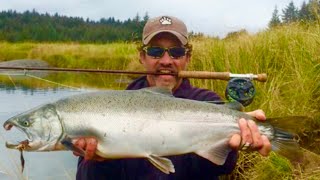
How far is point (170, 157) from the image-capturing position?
3322 millimetres

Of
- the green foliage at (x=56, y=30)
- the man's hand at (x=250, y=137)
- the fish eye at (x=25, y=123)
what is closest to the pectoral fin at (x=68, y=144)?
the fish eye at (x=25, y=123)

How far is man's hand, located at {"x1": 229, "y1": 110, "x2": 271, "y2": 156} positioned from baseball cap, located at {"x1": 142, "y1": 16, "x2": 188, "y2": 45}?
39.8 inches

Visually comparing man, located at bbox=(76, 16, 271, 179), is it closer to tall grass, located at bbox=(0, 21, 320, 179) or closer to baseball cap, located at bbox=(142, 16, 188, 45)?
baseball cap, located at bbox=(142, 16, 188, 45)

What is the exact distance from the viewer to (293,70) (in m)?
6.18

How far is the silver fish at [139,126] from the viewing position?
2787 millimetres

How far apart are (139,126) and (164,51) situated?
3.31ft

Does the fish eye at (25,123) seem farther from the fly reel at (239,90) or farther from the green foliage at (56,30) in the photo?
the green foliage at (56,30)

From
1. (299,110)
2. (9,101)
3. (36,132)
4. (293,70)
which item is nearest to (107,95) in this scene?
(36,132)

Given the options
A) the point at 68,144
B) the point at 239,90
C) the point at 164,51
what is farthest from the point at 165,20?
the point at 68,144

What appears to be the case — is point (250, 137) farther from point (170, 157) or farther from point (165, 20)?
point (165, 20)

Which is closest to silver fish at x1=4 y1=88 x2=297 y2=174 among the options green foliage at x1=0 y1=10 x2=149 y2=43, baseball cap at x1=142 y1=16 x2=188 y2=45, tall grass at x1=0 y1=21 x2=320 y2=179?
baseball cap at x1=142 y1=16 x2=188 y2=45

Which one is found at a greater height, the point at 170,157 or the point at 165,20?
the point at 165,20

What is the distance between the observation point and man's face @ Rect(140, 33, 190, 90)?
12.1 ft

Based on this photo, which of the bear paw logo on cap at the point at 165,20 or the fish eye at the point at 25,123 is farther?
the bear paw logo on cap at the point at 165,20
